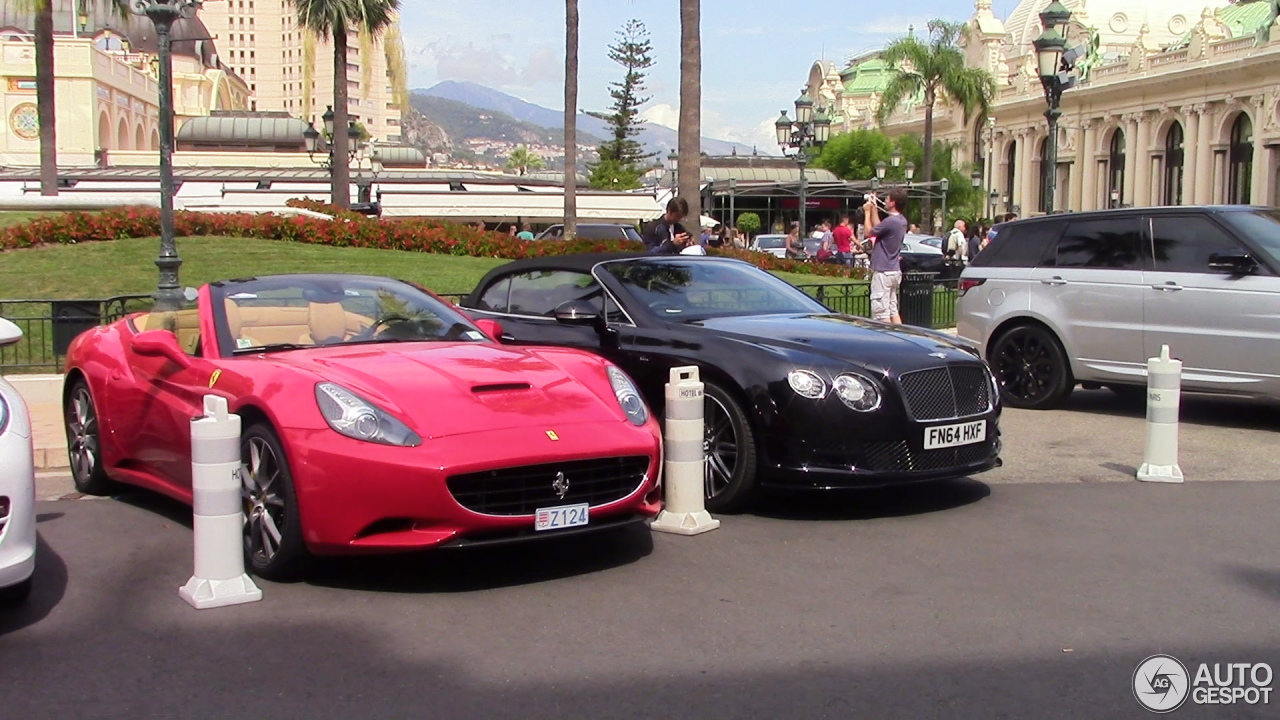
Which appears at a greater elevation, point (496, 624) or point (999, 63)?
point (999, 63)

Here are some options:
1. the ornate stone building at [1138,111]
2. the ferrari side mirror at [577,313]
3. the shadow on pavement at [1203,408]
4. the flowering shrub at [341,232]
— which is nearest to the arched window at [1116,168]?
the ornate stone building at [1138,111]

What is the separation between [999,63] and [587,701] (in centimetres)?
10398

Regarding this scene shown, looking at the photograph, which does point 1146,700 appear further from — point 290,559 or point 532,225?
point 532,225

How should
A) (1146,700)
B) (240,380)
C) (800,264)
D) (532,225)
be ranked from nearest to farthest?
(1146,700)
(240,380)
(800,264)
(532,225)

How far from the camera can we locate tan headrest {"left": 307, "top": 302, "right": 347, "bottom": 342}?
702 centimetres

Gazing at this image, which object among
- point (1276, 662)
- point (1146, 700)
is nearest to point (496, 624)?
point (1146, 700)

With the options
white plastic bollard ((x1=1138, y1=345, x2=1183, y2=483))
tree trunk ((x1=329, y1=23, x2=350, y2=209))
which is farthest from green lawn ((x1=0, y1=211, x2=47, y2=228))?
white plastic bollard ((x1=1138, y1=345, x2=1183, y2=483))

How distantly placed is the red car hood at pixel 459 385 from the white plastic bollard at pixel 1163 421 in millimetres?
3926

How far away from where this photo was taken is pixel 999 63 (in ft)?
334

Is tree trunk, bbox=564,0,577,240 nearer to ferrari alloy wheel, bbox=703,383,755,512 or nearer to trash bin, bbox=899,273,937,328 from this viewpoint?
trash bin, bbox=899,273,937,328

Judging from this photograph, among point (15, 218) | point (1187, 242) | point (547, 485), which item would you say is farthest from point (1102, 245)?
point (15, 218)

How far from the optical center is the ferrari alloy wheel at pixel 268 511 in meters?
5.80

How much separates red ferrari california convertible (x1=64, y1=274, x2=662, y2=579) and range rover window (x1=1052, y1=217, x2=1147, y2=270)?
6279 millimetres

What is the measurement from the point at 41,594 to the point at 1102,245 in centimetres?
901
